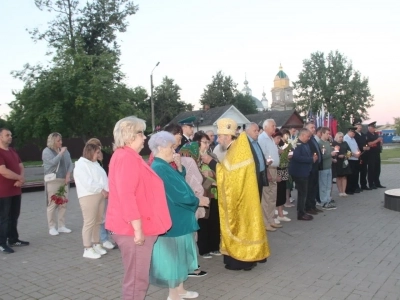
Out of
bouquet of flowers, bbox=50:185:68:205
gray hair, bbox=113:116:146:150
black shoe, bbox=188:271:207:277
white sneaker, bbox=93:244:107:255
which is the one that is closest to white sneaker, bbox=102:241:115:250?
white sneaker, bbox=93:244:107:255

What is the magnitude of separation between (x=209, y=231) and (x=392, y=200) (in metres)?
4.92

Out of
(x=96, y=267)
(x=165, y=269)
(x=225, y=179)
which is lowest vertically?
(x=96, y=267)

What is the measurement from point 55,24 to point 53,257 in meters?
29.1

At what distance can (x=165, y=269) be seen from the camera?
3643 mm

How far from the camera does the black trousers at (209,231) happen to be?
553cm

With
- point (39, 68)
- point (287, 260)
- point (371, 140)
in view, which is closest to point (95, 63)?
point (39, 68)

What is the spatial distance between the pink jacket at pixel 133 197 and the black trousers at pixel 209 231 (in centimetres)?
231

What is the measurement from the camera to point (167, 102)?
58156 millimetres

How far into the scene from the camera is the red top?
5914 millimetres

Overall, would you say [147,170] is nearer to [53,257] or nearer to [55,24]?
[53,257]

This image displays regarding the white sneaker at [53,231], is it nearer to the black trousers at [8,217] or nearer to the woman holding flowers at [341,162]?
the black trousers at [8,217]

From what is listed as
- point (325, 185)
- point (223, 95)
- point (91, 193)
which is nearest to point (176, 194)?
point (91, 193)

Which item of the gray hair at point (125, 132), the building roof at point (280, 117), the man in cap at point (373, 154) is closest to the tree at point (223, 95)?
the building roof at point (280, 117)

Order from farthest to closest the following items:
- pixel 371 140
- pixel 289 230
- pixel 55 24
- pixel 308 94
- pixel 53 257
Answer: pixel 308 94 → pixel 55 24 → pixel 371 140 → pixel 289 230 → pixel 53 257
